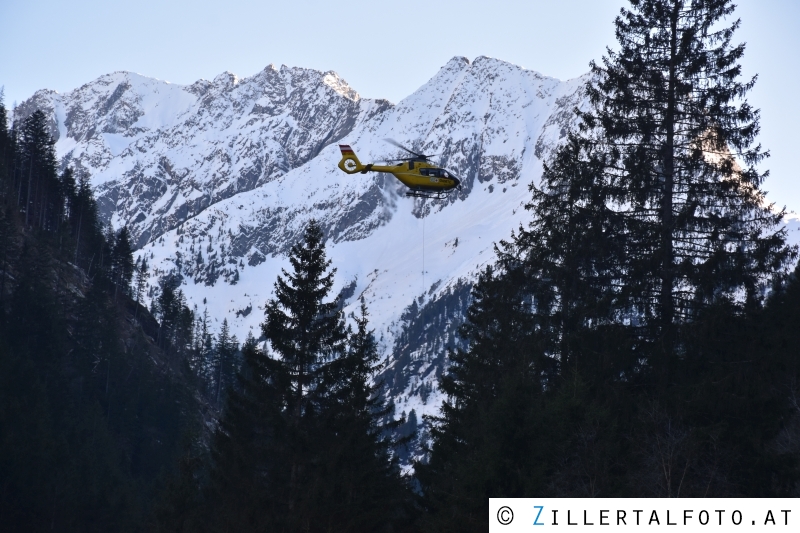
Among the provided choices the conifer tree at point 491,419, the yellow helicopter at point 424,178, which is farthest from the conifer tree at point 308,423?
the yellow helicopter at point 424,178

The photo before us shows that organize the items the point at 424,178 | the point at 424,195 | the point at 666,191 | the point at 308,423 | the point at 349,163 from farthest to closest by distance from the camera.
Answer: the point at 349,163
the point at 424,178
the point at 424,195
the point at 308,423
the point at 666,191

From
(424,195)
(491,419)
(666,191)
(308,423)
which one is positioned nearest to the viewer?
(491,419)

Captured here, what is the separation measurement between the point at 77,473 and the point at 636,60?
4354cm

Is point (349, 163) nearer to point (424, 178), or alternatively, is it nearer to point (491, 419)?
point (424, 178)

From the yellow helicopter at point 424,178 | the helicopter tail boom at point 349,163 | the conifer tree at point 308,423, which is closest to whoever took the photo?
the conifer tree at point 308,423

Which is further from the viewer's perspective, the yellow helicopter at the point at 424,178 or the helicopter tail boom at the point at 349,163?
the helicopter tail boom at the point at 349,163

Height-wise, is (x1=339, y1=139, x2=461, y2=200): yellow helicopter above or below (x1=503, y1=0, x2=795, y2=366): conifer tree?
above

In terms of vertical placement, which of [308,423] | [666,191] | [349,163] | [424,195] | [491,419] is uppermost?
[349,163]

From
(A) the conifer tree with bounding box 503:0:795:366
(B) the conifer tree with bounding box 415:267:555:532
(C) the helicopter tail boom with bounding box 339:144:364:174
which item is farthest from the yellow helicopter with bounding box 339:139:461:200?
(A) the conifer tree with bounding box 503:0:795:366

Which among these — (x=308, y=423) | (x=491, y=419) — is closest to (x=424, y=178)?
(x=308, y=423)

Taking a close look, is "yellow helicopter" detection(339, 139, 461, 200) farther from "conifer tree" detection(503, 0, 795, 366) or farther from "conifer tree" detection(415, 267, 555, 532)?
"conifer tree" detection(503, 0, 795, 366)

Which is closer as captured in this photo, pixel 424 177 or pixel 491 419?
pixel 491 419

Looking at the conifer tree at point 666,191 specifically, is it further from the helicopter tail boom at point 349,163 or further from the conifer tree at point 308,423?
the helicopter tail boom at point 349,163

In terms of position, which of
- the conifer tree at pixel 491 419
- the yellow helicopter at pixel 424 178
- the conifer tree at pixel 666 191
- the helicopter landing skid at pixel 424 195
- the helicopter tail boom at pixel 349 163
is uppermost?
the helicopter tail boom at pixel 349 163
